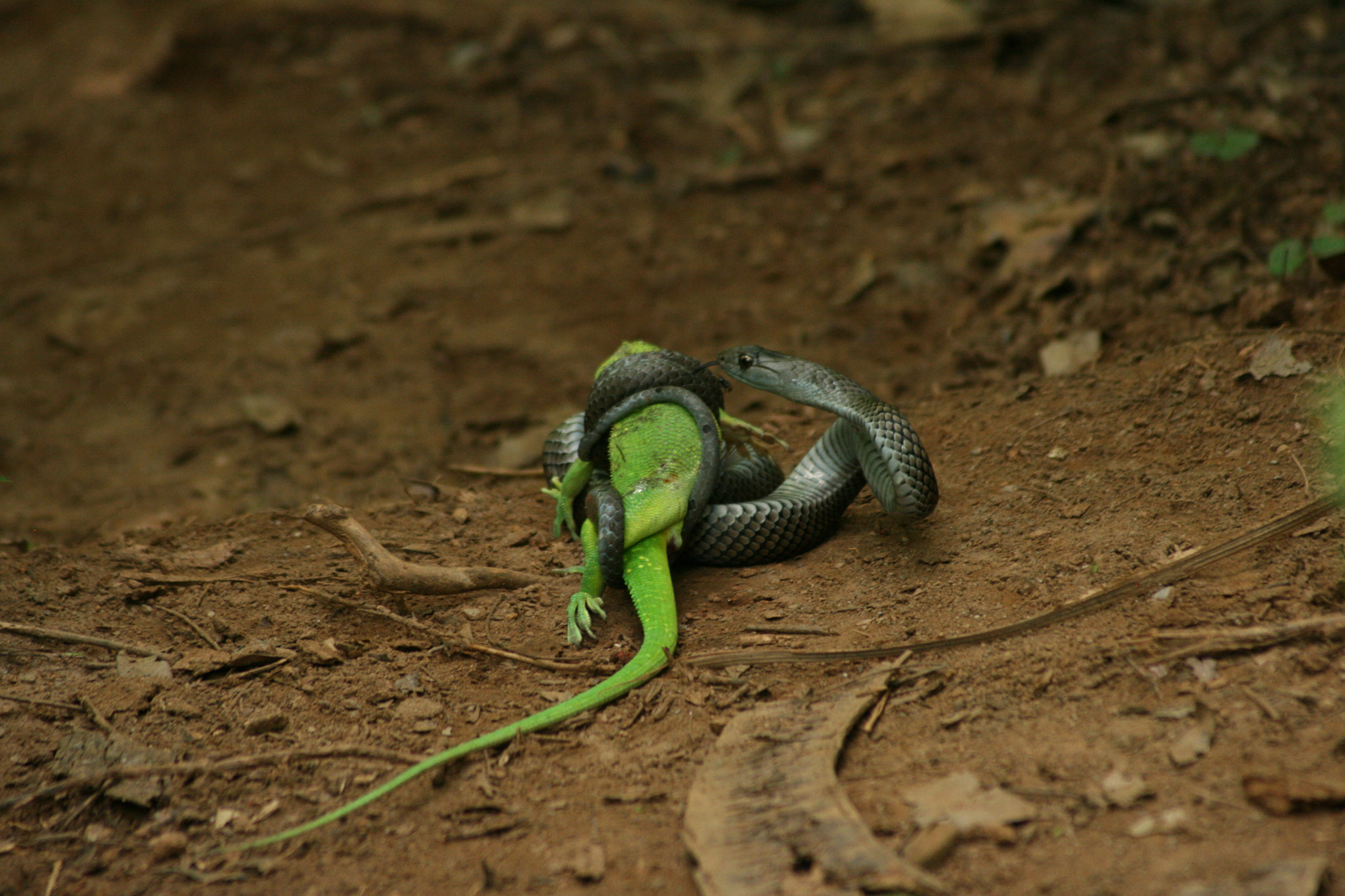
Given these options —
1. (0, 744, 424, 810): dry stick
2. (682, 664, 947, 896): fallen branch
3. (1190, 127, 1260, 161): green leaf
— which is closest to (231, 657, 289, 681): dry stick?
(0, 744, 424, 810): dry stick

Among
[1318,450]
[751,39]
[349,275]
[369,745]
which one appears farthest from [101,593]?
[751,39]

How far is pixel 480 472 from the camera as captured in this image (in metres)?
5.51

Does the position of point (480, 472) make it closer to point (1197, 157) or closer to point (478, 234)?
point (478, 234)

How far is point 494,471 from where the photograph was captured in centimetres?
549

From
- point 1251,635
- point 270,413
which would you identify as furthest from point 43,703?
point 1251,635

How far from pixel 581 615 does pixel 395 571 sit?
0.84 meters

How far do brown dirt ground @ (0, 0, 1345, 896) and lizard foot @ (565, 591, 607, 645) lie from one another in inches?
4.3

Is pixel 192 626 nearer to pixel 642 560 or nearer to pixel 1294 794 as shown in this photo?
pixel 642 560

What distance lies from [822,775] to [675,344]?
4208 millimetres

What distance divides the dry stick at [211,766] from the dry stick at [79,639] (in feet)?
2.08

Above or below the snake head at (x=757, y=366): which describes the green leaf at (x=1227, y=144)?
above

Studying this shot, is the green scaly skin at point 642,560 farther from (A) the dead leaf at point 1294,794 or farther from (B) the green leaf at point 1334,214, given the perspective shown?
(B) the green leaf at point 1334,214

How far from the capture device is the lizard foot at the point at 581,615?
3.78 metres

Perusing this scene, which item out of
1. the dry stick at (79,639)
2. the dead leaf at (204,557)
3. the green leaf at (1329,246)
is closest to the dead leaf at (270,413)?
the dead leaf at (204,557)
